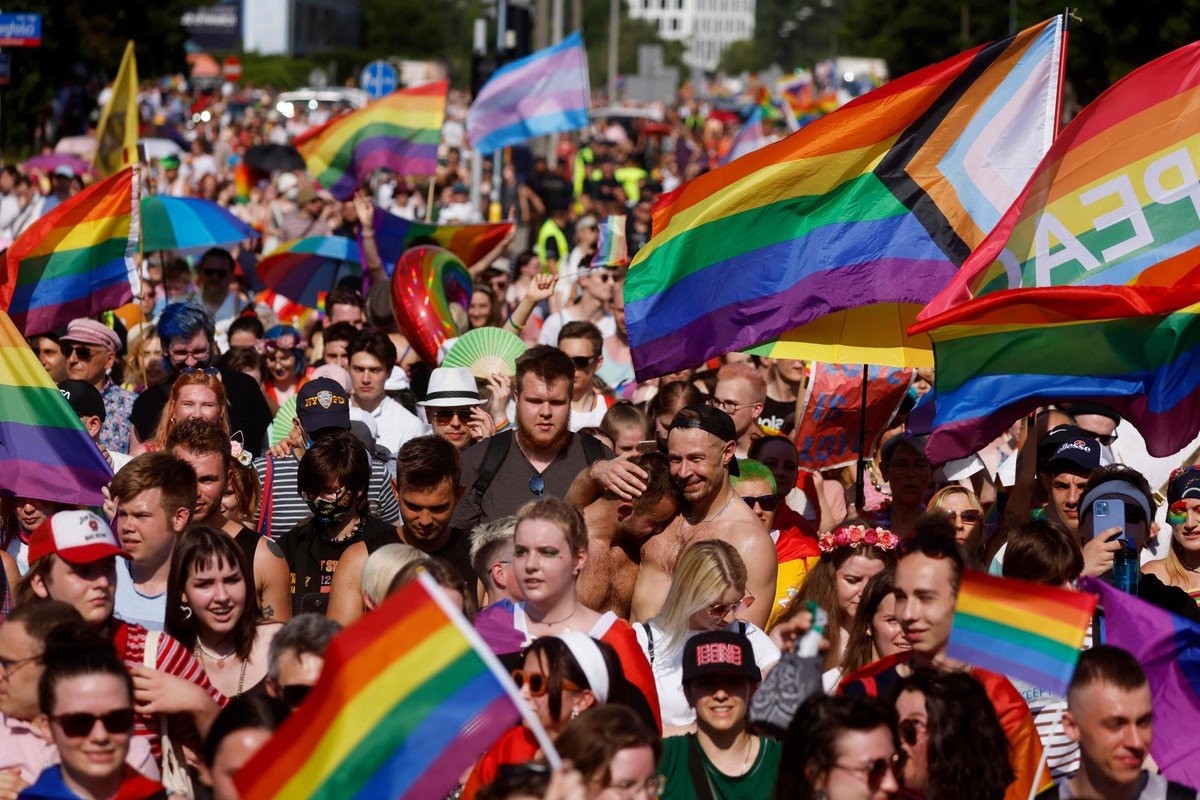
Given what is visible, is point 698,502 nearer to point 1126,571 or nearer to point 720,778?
point 1126,571

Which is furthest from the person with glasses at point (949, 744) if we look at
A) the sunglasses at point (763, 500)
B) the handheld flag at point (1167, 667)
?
the sunglasses at point (763, 500)

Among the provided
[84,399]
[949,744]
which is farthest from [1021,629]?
[84,399]

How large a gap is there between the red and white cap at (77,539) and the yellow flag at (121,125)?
8659mm

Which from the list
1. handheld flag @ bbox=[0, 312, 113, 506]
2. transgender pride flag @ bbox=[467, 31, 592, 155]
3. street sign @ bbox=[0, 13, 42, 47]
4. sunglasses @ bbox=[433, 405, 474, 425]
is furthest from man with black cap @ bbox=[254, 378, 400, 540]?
street sign @ bbox=[0, 13, 42, 47]

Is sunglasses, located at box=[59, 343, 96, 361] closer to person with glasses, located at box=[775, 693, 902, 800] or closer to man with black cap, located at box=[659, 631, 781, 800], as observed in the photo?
man with black cap, located at box=[659, 631, 781, 800]

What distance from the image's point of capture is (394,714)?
4527 millimetres

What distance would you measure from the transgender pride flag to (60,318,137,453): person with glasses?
8.32 metres

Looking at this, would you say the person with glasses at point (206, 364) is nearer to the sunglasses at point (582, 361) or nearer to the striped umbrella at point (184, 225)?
the sunglasses at point (582, 361)

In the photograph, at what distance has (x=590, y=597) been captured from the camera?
7.17 metres

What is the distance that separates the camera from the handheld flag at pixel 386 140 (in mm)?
16406

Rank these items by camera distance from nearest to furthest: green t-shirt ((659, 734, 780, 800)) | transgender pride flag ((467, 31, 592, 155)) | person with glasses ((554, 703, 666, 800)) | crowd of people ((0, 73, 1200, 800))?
person with glasses ((554, 703, 666, 800)) → crowd of people ((0, 73, 1200, 800)) → green t-shirt ((659, 734, 780, 800)) → transgender pride flag ((467, 31, 592, 155))

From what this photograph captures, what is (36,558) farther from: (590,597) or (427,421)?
(427,421)

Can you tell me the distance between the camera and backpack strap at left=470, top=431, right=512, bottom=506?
7.92 m

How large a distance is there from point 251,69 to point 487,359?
76.3 meters
